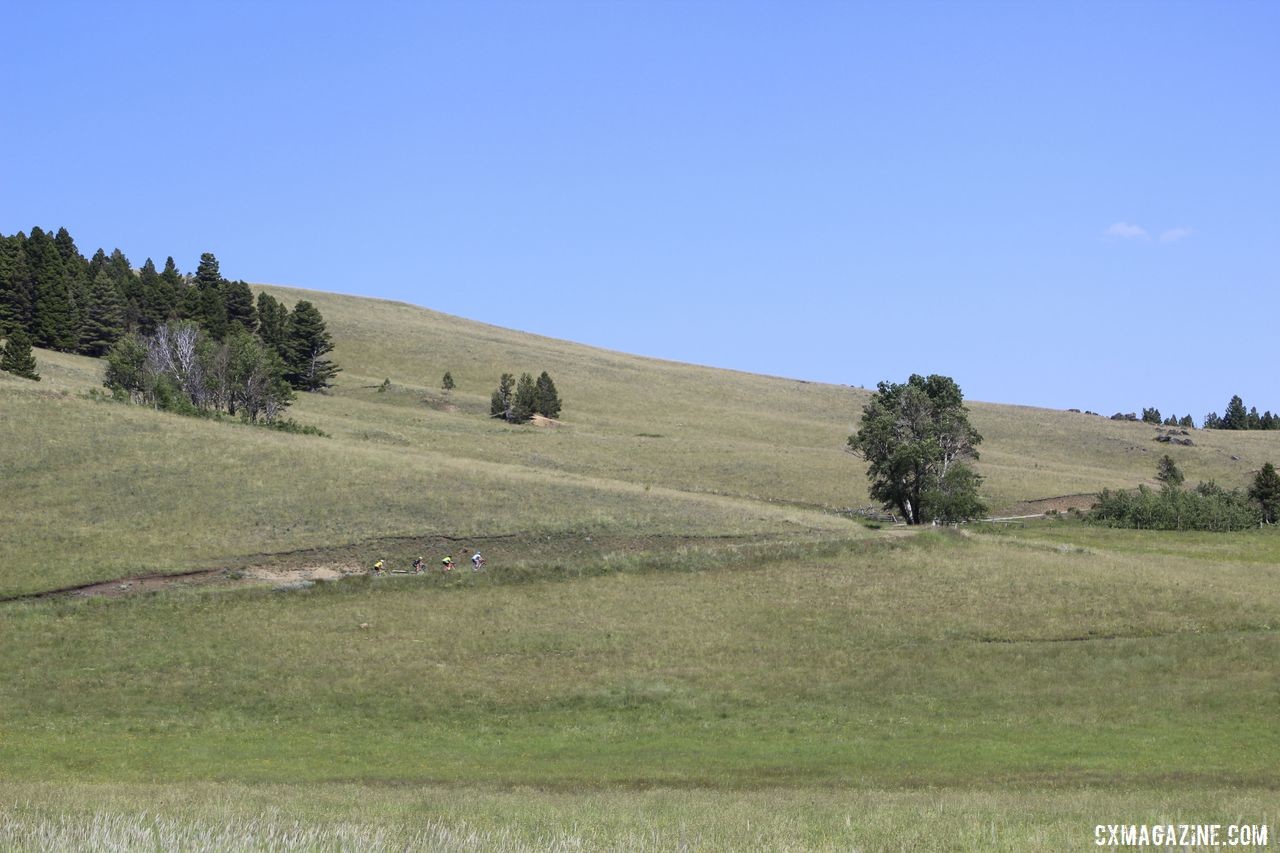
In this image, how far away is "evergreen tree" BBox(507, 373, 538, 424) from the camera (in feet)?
374

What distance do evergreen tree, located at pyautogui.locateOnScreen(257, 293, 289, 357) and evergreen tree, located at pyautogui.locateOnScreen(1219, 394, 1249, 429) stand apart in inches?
5553

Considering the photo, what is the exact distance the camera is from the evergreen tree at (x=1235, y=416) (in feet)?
605

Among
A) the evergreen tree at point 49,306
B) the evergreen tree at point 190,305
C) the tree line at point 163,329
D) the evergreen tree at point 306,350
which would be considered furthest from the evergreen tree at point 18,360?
the evergreen tree at point 306,350

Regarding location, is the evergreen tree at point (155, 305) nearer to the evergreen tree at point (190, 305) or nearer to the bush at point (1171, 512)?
the evergreen tree at point (190, 305)

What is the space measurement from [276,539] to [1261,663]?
38866 mm

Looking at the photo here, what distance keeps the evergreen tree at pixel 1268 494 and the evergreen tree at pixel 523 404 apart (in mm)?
61408

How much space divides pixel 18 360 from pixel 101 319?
Result: 3011cm

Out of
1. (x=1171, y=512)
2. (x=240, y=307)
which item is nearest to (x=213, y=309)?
(x=240, y=307)

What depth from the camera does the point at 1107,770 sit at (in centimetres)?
2677

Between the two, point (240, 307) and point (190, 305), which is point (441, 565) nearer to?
point (190, 305)

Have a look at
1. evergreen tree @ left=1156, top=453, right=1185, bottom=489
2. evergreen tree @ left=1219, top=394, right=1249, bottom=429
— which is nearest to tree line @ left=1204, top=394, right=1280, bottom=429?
evergreen tree @ left=1219, top=394, right=1249, bottom=429

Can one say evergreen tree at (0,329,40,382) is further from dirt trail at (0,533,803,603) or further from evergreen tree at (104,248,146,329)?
dirt trail at (0,533,803,603)

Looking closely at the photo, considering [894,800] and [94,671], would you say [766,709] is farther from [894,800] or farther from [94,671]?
[94,671]

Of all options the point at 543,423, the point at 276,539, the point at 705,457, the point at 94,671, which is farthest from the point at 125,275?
the point at 94,671
